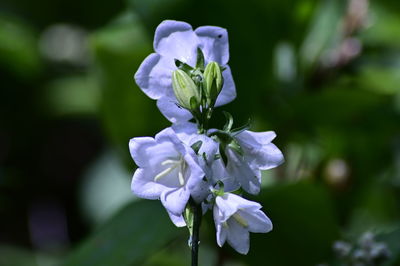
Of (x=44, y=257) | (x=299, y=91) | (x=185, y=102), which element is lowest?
(x=44, y=257)

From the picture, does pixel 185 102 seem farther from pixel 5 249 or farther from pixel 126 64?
pixel 5 249

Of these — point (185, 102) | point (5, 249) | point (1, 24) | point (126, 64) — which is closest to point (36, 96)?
point (1, 24)

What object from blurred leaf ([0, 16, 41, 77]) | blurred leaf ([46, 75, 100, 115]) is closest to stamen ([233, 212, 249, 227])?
blurred leaf ([46, 75, 100, 115])

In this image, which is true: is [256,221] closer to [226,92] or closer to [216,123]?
[226,92]

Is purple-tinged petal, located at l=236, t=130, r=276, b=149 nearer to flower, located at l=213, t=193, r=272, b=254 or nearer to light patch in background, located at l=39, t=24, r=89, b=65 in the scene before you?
flower, located at l=213, t=193, r=272, b=254

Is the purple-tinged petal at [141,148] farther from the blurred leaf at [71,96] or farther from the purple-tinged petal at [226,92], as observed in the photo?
the blurred leaf at [71,96]
